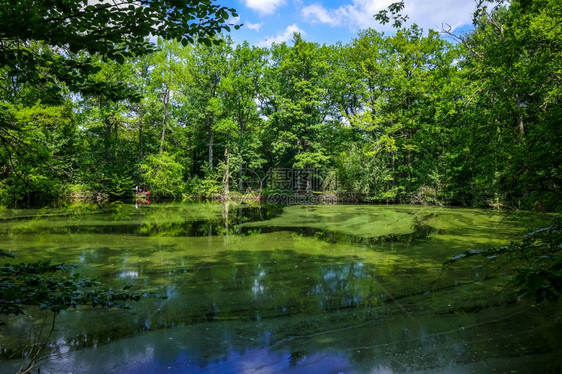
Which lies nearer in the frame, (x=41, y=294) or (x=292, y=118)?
(x=41, y=294)

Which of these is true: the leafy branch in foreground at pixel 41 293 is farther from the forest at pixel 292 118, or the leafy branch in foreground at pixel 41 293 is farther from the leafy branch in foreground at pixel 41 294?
the forest at pixel 292 118

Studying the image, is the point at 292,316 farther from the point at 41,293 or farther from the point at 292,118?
the point at 292,118

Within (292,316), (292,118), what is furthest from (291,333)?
(292,118)

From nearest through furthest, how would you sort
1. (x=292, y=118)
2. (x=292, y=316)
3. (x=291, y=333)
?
1. (x=291, y=333)
2. (x=292, y=316)
3. (x=292, y=118)

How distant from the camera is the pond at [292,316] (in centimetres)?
248

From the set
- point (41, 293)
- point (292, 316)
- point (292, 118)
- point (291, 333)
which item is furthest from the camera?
point (292, 118)

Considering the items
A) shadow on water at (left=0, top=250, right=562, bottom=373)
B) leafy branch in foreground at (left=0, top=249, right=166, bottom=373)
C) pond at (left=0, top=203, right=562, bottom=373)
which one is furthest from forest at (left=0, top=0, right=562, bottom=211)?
leafy branch in foreground at (left=0, top=249, right=166, bottom=373)

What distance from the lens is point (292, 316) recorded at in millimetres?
3371

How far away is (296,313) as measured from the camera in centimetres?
345

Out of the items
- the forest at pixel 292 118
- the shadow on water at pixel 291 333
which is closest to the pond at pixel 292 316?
the shadow on water at pixel 291 333

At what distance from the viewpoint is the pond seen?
2.48 m

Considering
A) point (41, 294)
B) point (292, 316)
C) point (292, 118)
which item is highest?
point (292, 118)

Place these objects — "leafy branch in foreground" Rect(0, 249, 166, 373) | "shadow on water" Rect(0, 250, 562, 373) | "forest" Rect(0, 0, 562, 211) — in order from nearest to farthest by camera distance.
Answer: "leafy branch in foreground" Rect(0, 249, 166, 373) < "shadow on water" Rect(0, 250, 562, 373) < "forest" Rect(0, 0, 562, 211)

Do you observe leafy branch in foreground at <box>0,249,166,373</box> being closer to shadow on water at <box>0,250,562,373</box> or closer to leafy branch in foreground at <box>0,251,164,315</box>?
leafy branch in foreground at <box>0,251,164,315</box>
